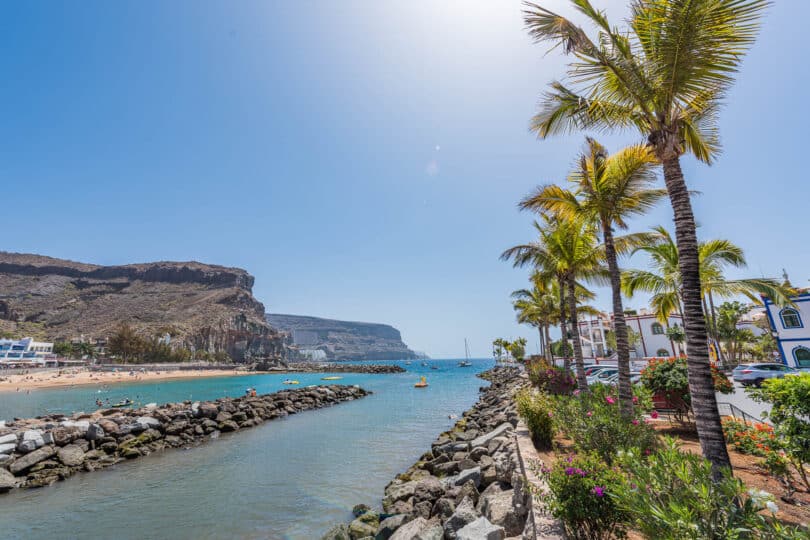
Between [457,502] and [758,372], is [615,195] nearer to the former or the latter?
[457,502]

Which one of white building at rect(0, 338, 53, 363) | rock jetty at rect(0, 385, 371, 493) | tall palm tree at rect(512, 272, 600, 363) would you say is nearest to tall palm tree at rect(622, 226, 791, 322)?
tall palm tree at rect(512, 272, 600, 363)

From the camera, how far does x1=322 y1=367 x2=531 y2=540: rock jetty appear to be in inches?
229

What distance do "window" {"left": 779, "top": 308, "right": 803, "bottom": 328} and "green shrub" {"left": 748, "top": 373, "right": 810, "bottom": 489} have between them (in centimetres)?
3529

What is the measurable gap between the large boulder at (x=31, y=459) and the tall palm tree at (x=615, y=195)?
19.7 meters

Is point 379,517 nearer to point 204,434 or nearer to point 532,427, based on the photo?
point 532,427

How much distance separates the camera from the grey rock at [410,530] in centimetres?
634

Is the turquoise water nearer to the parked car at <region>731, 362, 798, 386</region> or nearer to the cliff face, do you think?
the parked car at <region>731, 362, 798, 386</region>

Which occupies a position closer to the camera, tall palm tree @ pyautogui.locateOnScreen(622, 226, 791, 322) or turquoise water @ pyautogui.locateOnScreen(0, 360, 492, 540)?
turquoise water @ pyautogui.locateOnScreen(0, 360, 492, 540)

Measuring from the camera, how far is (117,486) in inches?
448

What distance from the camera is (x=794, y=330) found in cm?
2850

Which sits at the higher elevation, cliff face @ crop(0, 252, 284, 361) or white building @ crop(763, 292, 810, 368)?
cliff face @ crop(0, 252, 284, 361)

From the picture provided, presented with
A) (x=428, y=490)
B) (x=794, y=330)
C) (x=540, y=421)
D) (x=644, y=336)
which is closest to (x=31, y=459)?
(x=428, y=490)

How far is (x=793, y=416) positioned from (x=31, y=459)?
21297 millimetres

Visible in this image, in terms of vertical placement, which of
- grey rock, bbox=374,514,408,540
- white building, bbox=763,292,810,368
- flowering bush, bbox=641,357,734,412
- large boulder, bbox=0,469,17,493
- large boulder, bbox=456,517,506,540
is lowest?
large boulder, bbox=0,469,17,493
